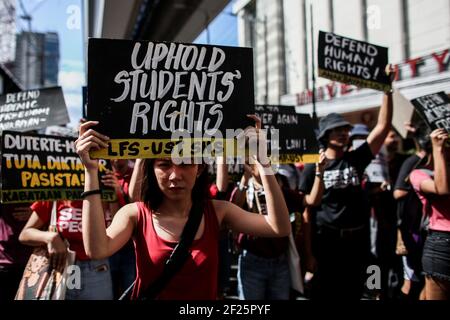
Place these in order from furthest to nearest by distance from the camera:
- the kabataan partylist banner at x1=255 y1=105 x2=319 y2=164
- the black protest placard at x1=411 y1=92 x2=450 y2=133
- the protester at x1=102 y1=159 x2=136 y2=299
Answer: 1. the protester at x1=102 y1=159 x2=136 y2=299
2. the kabataan partylist banner at x1=255 y1=105 x2=319 y2=164
3. the black protest placard at x1=411 y1=92 x2=450 y2=133

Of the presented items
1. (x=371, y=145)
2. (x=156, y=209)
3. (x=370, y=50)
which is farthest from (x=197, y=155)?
(x=370, y=50)

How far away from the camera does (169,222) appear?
1.96m

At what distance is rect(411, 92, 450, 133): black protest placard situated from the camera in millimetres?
2969

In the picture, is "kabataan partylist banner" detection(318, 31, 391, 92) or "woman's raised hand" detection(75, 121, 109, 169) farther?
"kabataan partylist banner" detection(318, 31, 391, 92)

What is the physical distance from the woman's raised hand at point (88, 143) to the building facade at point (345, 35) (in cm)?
293

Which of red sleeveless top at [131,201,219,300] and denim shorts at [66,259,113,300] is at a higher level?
red sleeveless top at [131,201,219,300]

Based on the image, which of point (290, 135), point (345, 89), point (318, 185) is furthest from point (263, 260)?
point (345, 89)

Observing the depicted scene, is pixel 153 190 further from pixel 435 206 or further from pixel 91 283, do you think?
pixel 435 206

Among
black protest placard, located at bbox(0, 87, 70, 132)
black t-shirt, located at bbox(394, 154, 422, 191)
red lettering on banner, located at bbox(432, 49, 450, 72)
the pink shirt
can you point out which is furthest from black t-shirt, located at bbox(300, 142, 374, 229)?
red lettering on banner, located at bbox(432, 49, 450, 72)

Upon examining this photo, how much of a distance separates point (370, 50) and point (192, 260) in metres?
2.79

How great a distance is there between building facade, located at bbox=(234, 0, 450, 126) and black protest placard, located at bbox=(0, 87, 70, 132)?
2.62 meters

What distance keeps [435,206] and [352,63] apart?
4.75 feet

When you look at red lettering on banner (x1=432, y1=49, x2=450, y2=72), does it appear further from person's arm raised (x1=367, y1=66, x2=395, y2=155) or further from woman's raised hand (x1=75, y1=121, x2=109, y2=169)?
woman's raised hand (x1=75, y1=121, x2=109, y2=169)
